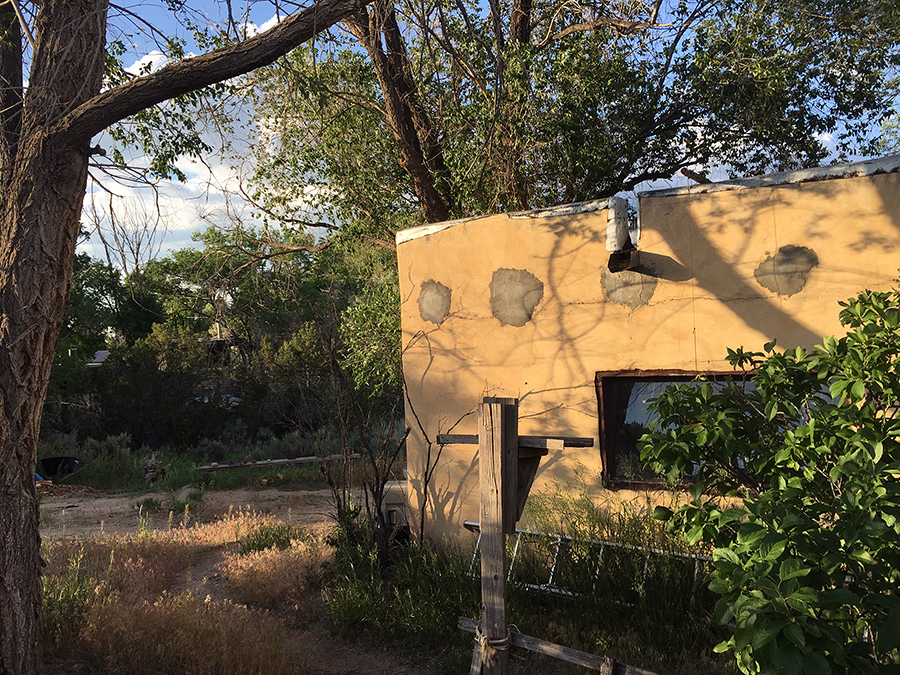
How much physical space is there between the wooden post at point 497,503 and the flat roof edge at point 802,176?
2889 mm

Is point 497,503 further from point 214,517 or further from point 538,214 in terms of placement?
point 214,517

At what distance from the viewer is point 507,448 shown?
158 inches

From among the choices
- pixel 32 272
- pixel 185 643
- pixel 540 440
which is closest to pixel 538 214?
pixel 540 440

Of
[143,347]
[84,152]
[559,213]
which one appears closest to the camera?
[84,152]

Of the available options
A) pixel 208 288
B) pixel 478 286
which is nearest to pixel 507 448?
pixel 478 286

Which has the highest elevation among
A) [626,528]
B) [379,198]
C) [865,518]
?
[379,198]

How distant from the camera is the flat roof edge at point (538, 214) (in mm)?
6039

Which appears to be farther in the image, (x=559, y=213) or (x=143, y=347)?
(x=143, y=347)

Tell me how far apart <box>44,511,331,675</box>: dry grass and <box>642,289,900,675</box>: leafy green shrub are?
137 inches

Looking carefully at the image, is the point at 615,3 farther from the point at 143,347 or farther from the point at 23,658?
the point at 143,347

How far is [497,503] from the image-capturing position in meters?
4.00

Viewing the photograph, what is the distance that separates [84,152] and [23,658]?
3638 mm

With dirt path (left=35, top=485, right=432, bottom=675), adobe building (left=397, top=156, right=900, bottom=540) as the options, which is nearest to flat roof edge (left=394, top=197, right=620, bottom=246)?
adobe building (left=397, top=156, right=900, bottom=540)

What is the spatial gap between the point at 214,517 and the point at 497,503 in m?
8.97
